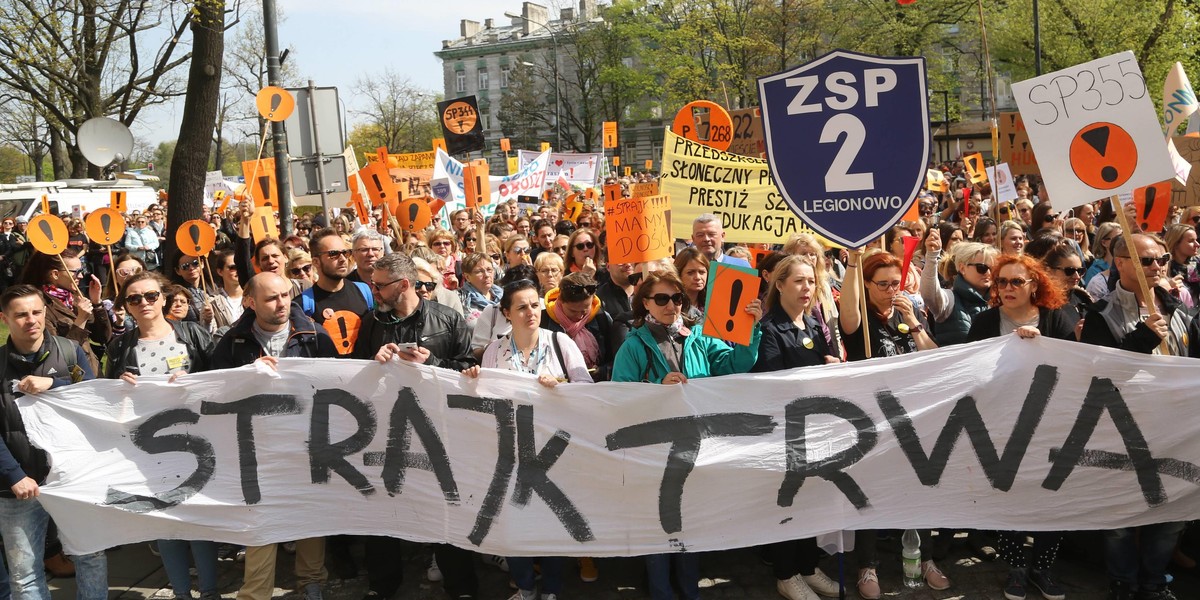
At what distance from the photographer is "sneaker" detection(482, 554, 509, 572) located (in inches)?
207

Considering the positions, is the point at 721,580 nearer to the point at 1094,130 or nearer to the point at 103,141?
the point at 1094,130

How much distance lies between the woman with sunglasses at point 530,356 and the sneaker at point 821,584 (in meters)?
1.22

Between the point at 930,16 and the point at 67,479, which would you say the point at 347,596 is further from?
the point at 930,16

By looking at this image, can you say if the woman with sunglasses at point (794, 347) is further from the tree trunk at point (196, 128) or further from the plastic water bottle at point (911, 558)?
the tree trunk at point (196, 128)

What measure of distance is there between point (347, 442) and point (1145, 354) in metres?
3.59

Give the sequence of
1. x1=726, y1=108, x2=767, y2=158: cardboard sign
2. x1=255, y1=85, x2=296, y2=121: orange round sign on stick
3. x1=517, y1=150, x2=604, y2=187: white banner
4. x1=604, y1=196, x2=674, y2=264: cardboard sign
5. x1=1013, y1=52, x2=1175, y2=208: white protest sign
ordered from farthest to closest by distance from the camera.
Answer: x1=517, y1=150, x2=604, y2=187: white banner < x1=726, y1=108, x2=767, y2=158: cardboard sign < x1=255, y1=85, x2=296, y2=121: orange round sign on stick < x1=604, y1=196, x2=674, y2=264: cardboard sign < x1=1013, y1=52, x2=1175, y2=208: white protest sign

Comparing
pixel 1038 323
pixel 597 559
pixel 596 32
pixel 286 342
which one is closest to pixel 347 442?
pixel 286 342

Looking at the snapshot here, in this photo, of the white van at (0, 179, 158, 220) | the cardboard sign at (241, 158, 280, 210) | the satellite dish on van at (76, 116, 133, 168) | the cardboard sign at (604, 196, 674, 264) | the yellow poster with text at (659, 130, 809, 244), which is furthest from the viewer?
the white van at (0, 179, 158, 220)

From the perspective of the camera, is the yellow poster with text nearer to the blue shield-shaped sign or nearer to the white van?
the blue shield-shaped sign

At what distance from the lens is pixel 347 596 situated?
5059mm

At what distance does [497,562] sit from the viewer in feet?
17.4

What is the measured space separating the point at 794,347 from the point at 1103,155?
164 cm

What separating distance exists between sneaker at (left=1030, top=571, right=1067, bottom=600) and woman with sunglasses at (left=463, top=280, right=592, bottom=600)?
2.22 metres

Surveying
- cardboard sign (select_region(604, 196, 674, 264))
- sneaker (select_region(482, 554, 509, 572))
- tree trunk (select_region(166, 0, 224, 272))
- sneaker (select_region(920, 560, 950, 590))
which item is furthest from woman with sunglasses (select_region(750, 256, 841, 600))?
tree trunk (select_region(166, 0, 224, 272))
